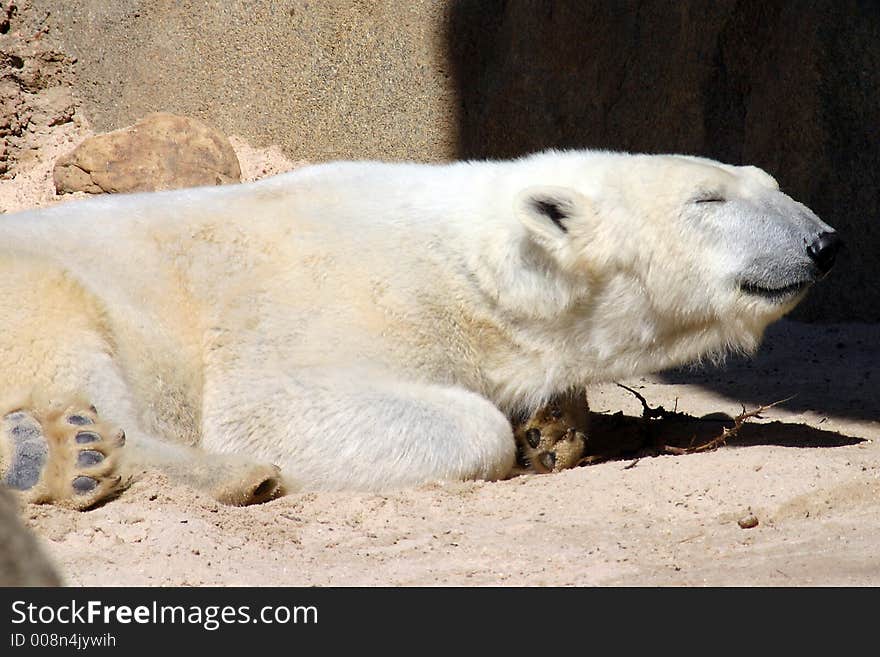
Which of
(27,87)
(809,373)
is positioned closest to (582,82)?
(809,373)

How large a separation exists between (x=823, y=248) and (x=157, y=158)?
3.32 metres

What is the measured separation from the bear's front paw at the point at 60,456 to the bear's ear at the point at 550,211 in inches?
49.5

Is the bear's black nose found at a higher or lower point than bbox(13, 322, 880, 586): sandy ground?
higher

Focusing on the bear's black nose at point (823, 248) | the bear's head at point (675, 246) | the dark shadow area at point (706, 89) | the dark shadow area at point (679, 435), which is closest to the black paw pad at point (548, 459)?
the dark shadow area at point (679, 435)

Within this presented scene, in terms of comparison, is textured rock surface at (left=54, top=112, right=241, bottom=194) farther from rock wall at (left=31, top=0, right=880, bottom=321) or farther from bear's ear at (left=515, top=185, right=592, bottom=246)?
bear's ear at (left=515, top=185, right=592, bottom=246)

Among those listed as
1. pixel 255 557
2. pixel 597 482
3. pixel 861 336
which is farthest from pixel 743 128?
pixel 255 557

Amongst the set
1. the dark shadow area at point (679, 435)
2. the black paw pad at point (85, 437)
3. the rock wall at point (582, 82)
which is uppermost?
the rock wall at point (582, 82)

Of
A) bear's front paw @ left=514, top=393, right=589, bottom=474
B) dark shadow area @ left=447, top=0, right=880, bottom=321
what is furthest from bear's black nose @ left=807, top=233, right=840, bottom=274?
dark shadow area @ left=447, top=0, right=880, bottom=321

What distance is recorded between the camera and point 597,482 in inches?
125

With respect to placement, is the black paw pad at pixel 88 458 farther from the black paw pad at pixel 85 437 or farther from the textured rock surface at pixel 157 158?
the textured rock surface at pixel 157 158

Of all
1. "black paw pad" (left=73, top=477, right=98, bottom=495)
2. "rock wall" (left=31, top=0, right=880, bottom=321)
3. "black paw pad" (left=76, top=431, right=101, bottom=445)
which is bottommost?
"black paw pad" (left=73, top=477, right=98, bottom=495)

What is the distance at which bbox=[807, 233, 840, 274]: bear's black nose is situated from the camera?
3377 mm

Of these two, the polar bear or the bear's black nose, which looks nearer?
the polar bear

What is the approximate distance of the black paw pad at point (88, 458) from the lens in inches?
115
